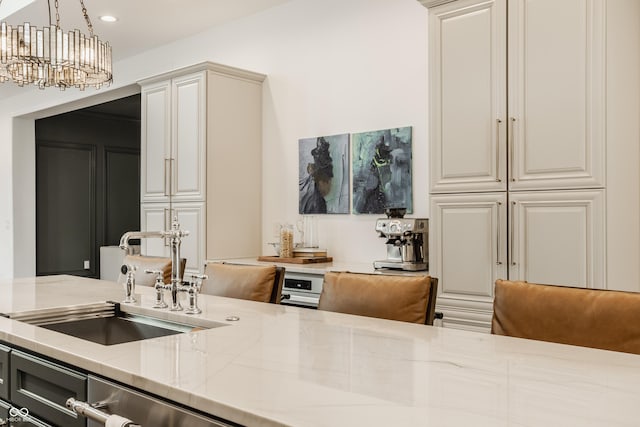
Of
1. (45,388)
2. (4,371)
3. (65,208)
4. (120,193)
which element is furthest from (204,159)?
(120,193)

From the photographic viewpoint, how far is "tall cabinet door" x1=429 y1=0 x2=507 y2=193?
9.11 feet

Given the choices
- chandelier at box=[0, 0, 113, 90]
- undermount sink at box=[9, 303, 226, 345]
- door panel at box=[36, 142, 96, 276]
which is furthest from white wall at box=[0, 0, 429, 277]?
door panel at box=[36, 142, 96, 276]

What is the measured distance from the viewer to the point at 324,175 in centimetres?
413

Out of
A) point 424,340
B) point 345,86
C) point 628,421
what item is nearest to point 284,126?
point 345,86

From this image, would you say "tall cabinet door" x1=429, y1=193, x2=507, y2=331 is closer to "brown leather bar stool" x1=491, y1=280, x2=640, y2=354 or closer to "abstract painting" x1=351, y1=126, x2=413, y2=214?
"abstract painting" x1=351, y1=126, x2=413, y2=214

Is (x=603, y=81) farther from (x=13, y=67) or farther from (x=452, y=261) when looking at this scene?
(x=13, y=67)

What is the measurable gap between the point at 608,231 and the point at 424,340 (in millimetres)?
1395

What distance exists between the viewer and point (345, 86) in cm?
404

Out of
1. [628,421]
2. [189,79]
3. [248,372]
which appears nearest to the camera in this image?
[628,421]

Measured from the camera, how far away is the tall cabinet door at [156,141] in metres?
4.49

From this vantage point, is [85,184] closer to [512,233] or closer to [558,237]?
[512,233]

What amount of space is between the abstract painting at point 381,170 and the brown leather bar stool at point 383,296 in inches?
65.6

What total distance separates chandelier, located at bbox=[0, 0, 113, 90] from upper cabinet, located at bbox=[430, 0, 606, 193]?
1.76 m

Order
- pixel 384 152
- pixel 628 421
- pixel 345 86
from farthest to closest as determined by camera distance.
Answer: pixel 345 86 < pixel 384 152 < pixel 628 421
